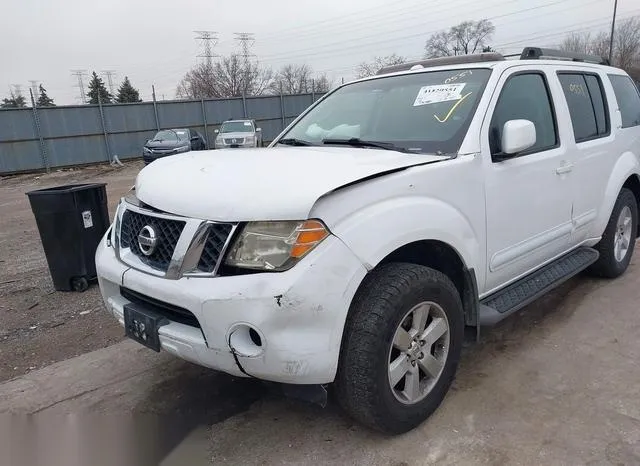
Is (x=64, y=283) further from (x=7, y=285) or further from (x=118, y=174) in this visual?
(x=118, y=174)

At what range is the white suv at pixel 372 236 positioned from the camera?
7.37ft

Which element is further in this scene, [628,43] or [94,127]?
[628,43]

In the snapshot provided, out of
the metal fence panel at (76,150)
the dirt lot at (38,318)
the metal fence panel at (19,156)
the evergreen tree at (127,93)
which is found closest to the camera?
the dirt lot at (38,318)

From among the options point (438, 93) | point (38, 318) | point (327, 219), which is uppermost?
point (438, 93)

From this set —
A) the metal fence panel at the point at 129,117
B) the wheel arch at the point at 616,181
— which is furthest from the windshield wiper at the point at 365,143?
the metal fence panel at the point at 129,117

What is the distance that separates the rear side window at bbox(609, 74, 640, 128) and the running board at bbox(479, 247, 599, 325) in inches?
57.1

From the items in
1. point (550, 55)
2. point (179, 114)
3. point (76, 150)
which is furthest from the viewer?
point (179, 114)

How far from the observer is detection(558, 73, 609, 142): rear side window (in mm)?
3971

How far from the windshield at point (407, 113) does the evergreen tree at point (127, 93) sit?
2375 inches

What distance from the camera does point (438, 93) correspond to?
11.0ft

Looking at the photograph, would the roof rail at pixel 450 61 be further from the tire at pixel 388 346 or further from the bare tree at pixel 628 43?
the bare tree at pixel 628 43

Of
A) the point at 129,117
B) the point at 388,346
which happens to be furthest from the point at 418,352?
the point at 129,117

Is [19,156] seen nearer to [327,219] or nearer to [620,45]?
[327,219]

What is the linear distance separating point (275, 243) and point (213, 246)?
0.29 m
